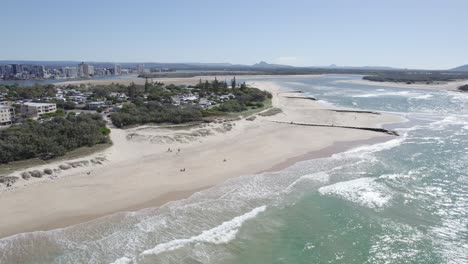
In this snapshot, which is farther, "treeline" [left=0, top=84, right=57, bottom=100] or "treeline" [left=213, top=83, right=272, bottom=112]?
"treeline" [left=0, top=84, right=57, bottom=100]

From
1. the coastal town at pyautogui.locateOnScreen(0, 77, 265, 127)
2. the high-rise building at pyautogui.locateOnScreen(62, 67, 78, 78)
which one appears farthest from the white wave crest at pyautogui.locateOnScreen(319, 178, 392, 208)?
the high-rise building at pyautogui.locateOnScreen(62, 67, 78, 78)

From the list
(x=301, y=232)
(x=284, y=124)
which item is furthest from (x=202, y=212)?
(x=284, y=124)

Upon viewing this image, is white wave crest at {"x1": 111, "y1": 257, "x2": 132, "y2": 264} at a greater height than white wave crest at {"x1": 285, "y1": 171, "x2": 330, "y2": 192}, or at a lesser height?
lesser

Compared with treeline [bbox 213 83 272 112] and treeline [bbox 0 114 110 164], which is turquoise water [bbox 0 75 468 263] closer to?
treeline [bbox 0 114 110 164]

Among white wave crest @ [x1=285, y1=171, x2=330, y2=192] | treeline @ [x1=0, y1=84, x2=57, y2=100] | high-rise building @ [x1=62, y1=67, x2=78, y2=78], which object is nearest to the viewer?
white wave crest @ [x1=285, y1=171, x2=330, y2=192]

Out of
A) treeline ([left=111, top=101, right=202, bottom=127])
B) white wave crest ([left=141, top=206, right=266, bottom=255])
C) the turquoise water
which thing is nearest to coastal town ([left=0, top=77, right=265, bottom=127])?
treeline ([left=111, top=101, right=202, bottom=127])

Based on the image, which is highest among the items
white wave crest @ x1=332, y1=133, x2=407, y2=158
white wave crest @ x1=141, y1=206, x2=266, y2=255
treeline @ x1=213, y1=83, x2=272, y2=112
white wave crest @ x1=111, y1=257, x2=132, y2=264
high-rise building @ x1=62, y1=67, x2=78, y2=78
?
high-rise building @ x1=62, y1=67, x2=78, y2=78

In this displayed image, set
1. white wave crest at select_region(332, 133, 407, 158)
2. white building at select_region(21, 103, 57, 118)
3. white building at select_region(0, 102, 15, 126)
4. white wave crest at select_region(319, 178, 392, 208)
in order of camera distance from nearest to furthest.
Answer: white wave crest at select_region(319, 178, 392, 208)
white wave crest at select_region(332, 133, 407, 158)
white building at select_region(0, 102, 15, 126)
white building at select_region(21, 103, 57, 118)
